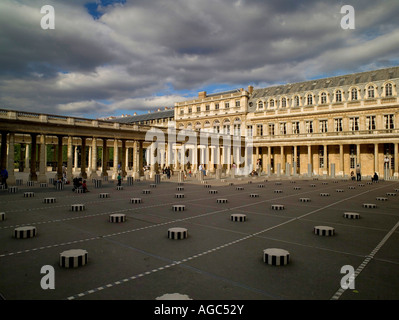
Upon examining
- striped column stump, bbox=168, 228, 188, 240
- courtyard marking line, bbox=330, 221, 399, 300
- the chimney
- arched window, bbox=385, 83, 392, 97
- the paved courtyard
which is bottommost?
courtyard marking line, bbox=330, 221, 399, 300

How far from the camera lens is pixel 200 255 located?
8031 mm

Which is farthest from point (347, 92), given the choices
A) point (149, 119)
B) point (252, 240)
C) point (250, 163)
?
point (149, 119)

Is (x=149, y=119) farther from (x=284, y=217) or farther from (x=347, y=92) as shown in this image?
(x=284, y=217)

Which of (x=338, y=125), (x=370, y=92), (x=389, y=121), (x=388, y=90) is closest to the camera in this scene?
(x=389, y=121)

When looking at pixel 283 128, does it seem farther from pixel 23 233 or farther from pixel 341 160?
pixel 23 233

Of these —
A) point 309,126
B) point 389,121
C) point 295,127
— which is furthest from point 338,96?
point 389,121

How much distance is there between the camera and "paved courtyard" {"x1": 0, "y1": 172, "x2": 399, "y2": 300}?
228 inches

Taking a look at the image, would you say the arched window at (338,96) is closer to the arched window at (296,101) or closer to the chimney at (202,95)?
the arched window at (296,101)

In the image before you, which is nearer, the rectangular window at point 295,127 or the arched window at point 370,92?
the arched window at point 370,92

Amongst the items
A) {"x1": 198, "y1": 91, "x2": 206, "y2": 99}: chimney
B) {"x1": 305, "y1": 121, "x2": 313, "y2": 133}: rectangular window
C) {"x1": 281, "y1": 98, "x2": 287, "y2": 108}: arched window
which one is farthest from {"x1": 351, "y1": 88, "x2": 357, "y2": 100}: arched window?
{"x1": 198, "y1": 91, "x2": 206, "y2": 99}: chimney

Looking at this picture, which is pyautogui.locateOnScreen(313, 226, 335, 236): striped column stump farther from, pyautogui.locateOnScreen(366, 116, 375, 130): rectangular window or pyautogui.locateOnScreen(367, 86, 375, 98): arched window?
pyautogui.locateOnScreen(367, 86, 375, 98): arched window

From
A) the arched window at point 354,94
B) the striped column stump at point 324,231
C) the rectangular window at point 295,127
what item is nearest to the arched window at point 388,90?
the arched window at point 354,94

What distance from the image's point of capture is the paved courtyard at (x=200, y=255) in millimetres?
5785

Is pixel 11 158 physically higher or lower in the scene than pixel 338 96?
lower
